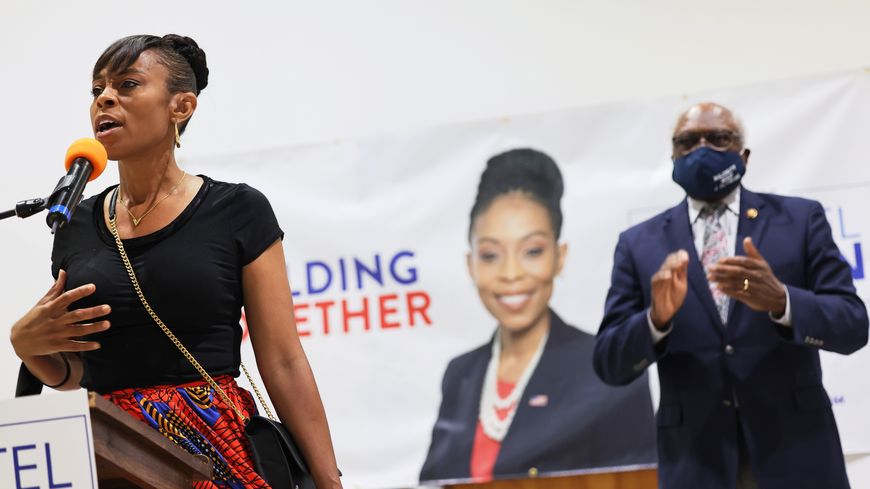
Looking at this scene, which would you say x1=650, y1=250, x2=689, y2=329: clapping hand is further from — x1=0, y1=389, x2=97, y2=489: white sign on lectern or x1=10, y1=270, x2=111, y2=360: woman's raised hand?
x1=0, y1=389, x2=97, y2=489: white sign on lectern

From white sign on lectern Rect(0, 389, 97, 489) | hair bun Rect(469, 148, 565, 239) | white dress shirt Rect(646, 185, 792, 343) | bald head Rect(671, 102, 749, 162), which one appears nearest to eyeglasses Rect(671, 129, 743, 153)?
bald head Rect(671, 102, 749, 162)

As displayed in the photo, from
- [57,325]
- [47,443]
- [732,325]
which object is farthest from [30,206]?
[732,325]

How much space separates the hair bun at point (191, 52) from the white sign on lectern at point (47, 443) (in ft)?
2.71

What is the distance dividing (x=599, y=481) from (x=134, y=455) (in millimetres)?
2265

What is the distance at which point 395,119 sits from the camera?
3.46 meters

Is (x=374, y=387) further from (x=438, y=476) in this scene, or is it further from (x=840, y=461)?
(x=840, y=461)

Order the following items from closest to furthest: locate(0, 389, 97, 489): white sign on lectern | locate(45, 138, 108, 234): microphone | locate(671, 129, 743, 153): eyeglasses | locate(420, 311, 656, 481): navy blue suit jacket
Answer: locate(0, 389, 97, 489): white sign on lectern < locate(45, 138, 108, 234): microphone < locate(671, 129, 743, 153): eyeglasses < locate(420, 311, 656, 481): navy blue suit jacket

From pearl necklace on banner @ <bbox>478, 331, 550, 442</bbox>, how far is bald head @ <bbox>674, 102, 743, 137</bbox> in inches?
39.7

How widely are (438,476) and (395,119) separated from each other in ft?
4.89

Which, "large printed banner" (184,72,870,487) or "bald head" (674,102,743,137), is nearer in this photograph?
"bald head" (674,102,743,137)

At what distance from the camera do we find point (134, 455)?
3.68 feet

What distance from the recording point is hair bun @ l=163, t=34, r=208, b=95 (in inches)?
65.1

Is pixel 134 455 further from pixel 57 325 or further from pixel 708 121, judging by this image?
pixel 708 121

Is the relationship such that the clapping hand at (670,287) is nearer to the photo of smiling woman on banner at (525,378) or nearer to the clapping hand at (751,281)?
Answer: the clapping hand at (751,281)
